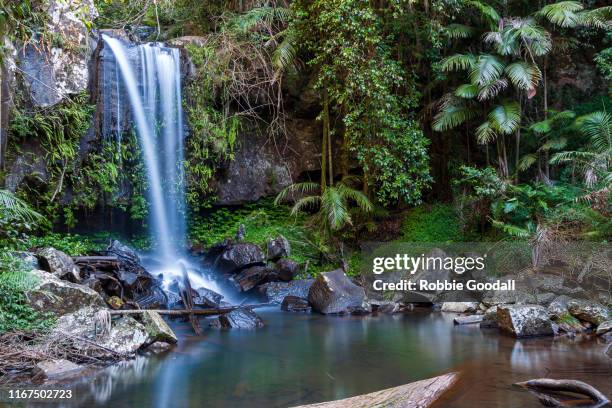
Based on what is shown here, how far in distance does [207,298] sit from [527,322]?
5419 millimetres

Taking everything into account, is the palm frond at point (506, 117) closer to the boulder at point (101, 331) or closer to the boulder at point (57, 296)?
the boulder at point (101, 331)

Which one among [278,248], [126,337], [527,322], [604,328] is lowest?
[604,328]

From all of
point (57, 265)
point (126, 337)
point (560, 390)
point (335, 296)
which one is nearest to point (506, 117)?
point (335, 296)

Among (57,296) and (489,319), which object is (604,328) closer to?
(489,319)

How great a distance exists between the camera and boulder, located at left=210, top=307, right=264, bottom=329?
8500 millimetres

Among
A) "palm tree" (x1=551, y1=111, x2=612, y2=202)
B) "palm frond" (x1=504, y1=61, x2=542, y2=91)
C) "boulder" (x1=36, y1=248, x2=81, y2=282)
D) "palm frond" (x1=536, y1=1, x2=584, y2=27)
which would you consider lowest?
"boulder" (x1=36, y1=248, x2=81, y2=282)

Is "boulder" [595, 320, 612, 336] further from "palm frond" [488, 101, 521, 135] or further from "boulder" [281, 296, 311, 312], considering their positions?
"boulder" [281, 296, 311, 312]

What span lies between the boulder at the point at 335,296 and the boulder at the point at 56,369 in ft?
16.0

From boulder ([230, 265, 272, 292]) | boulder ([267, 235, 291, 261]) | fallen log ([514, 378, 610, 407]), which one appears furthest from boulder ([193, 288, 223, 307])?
fallen log ([514, 378, 610, 407])

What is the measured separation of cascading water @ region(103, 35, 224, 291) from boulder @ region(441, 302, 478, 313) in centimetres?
566

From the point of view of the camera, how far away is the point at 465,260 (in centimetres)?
1109

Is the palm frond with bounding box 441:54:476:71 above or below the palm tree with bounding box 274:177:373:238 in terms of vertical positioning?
above

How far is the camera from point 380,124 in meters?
11.7

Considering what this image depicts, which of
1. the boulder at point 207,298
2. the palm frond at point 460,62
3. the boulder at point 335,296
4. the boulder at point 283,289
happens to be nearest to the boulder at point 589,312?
the boulder at point 335,296
